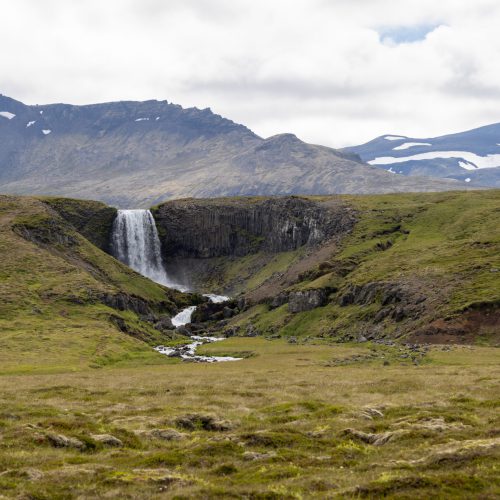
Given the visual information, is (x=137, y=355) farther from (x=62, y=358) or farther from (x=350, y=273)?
(x=350, y=273)

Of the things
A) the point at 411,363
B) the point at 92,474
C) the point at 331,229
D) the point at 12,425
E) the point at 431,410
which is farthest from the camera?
the point at 331,229

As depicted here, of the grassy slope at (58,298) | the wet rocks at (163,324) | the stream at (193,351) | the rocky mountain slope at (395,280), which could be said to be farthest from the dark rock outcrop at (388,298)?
the grassy slope at (58,298)

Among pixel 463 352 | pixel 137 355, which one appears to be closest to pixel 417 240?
pixel 463 352

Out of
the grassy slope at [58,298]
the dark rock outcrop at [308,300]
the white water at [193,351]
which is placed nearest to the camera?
the grassy slope at [58,298]

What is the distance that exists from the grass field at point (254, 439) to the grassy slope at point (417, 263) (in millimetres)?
61141

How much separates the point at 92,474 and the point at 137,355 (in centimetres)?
8294

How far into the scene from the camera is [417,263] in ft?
465

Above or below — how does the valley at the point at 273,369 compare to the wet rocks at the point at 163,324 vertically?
above

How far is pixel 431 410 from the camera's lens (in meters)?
38.9

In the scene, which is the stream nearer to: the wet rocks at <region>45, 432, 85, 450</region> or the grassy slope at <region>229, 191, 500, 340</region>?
the grassy slope at <region>229, 191, 500, 340</region>

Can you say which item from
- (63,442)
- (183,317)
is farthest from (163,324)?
(63,442)

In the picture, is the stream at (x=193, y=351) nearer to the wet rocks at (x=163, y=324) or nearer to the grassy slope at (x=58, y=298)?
the grassy slope at (x=58, y=298)

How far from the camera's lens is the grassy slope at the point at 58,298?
101375 mm

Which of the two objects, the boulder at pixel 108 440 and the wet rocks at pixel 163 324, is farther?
the wet rocks at pixel 163 324
